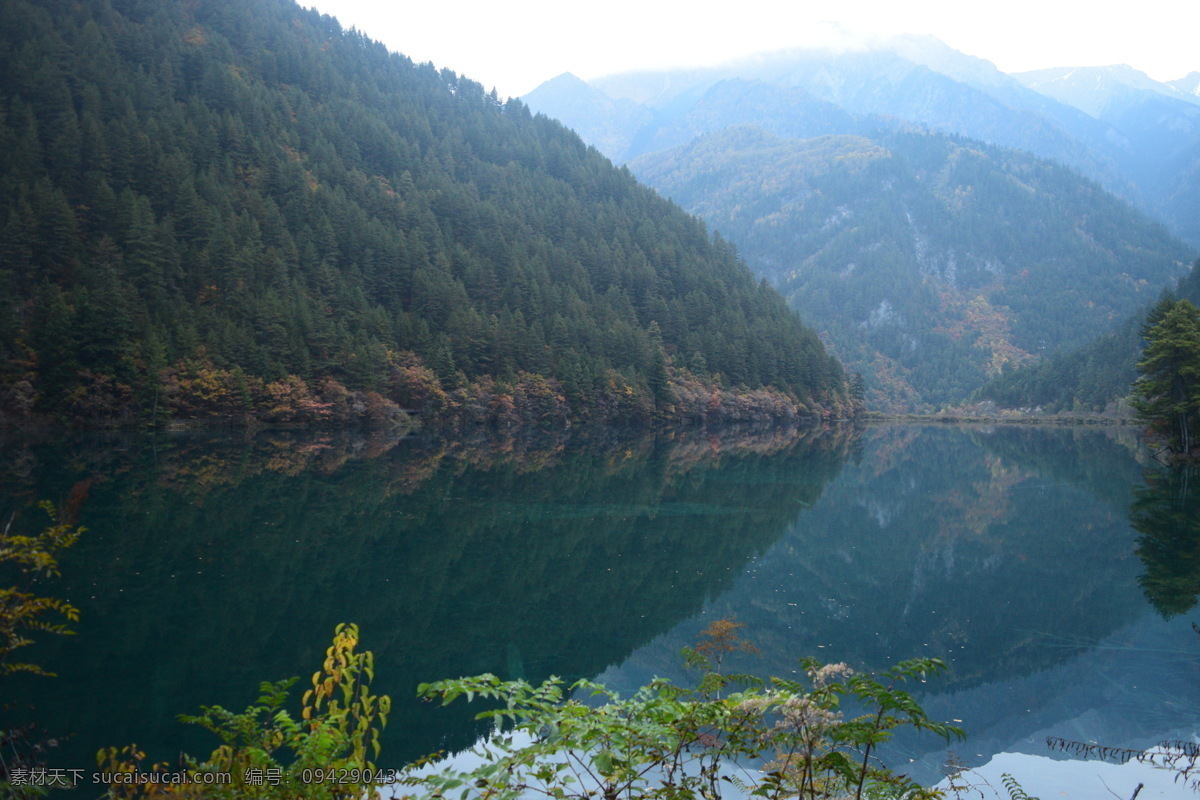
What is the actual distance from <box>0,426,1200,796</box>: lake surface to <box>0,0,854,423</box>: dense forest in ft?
80.8

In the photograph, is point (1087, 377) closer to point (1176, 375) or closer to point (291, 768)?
point (1176, 375)

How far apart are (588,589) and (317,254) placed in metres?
75.9

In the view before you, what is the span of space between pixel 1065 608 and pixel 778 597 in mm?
6665

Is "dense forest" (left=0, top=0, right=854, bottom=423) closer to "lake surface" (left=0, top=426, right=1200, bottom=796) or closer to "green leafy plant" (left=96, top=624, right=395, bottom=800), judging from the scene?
"lake surface" (left=0, top=426, right=1200, bottom=796)

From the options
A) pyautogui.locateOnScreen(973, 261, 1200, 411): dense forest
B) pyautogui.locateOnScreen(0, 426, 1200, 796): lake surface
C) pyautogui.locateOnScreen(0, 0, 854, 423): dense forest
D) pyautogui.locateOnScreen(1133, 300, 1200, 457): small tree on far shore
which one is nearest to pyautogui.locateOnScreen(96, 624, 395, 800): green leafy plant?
pyautogui.locateOnScreen(0, 426, 1200, 796): lake surface

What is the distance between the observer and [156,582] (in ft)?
45.3

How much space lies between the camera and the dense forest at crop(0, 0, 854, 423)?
5472 cm

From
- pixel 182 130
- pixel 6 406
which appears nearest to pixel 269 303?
pixel 6 406

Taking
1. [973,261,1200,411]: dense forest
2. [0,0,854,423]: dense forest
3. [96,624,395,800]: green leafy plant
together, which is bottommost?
[973,261,1200,411]: dense forest

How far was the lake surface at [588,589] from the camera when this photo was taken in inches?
391

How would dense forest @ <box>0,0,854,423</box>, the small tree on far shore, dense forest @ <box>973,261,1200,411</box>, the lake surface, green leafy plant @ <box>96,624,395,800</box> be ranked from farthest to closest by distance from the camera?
dense forest @ <box>973,261,1200,411</box> < dense forest @ <box>0,0,854,423</box> < the small tree on far shore < the lake surface < green leafy plant @ <box>96,624,395,800</box>

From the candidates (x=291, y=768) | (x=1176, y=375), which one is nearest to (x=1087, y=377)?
(x=1176, y=375)

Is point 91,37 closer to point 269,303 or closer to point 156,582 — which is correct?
point 269,303

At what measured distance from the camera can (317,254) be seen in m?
80.3
